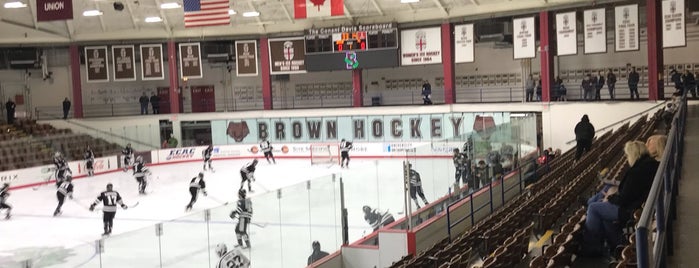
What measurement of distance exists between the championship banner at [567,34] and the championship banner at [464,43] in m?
3.96

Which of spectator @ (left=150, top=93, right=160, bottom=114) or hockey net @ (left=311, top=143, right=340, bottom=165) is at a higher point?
spectator @ (left=150, top=93, right=160, bottom=114)

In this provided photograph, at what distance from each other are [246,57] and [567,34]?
1494 centimetres

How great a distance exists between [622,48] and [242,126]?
17.8 metres

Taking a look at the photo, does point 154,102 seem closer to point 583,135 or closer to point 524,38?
point 524,38

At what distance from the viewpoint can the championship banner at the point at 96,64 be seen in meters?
34.9

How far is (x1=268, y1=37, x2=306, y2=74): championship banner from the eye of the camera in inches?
1366

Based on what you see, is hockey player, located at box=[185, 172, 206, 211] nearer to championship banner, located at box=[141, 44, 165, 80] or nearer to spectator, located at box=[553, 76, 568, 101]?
championship banner, located at box=[141, 44, 165, 80]

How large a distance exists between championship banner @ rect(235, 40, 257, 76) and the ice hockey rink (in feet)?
30.5

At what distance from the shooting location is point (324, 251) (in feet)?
44.5

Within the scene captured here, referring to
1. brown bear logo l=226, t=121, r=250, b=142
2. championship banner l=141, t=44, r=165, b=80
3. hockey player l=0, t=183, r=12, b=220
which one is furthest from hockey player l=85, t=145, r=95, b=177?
hockey player l=0, t=183, r=12, b=220

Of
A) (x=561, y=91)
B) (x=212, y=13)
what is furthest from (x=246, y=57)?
(x=561, y=91)

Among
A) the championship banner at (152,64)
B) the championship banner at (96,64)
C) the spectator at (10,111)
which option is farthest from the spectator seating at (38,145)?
the championship banner at (152,64)

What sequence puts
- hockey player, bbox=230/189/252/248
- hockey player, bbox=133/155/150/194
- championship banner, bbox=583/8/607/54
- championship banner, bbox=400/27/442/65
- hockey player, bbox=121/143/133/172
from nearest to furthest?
1. hockey player, bbox=230/189/252/248
2. hockey player, bbox=133/155/150/194
3. championship banner, bbox=583/8/607/54
4. hockey player, bbox=121/143/133/172
5. championship banner, bbox=400/27/442/65

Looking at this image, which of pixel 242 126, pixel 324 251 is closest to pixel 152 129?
pixel 242 126
